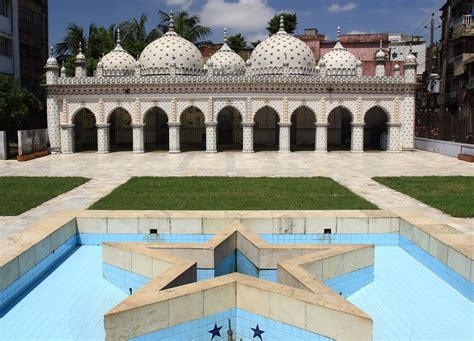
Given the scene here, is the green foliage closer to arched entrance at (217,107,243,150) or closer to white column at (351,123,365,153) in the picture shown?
arched entrance at (217,107,243,150)

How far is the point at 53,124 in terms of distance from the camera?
27.8 meters

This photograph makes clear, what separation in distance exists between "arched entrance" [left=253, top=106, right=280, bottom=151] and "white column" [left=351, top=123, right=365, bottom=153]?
6141mm

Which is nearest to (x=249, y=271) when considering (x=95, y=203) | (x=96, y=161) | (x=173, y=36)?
(x=95, y=203)

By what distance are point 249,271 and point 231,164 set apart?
46.5ft

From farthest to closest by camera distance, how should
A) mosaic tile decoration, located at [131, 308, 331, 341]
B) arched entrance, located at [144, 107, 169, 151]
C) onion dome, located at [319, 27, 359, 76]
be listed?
arched entrance, located at [144, 107, 169, 151], onion dome, located at [319, 27, 359, 76], mosaic tile decoration, located at [131, 308, 331, 341]

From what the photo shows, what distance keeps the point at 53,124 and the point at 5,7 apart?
32.2ft

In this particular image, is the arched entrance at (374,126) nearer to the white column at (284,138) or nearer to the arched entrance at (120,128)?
the white column at (284,138)

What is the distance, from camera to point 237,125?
110 ft

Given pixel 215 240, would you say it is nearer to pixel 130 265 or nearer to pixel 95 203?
pixel 130 265

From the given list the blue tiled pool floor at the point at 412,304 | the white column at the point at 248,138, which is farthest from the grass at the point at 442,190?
the white column at the point at 248,138

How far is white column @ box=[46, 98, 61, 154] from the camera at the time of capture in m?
27.8

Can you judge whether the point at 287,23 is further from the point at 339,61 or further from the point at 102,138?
the point at 102,138

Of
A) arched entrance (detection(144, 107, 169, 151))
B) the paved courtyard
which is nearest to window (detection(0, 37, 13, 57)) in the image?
arched entrance (detection(144, 107, 169, 151))

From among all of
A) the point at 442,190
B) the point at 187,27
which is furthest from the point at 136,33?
the point at 442,190
